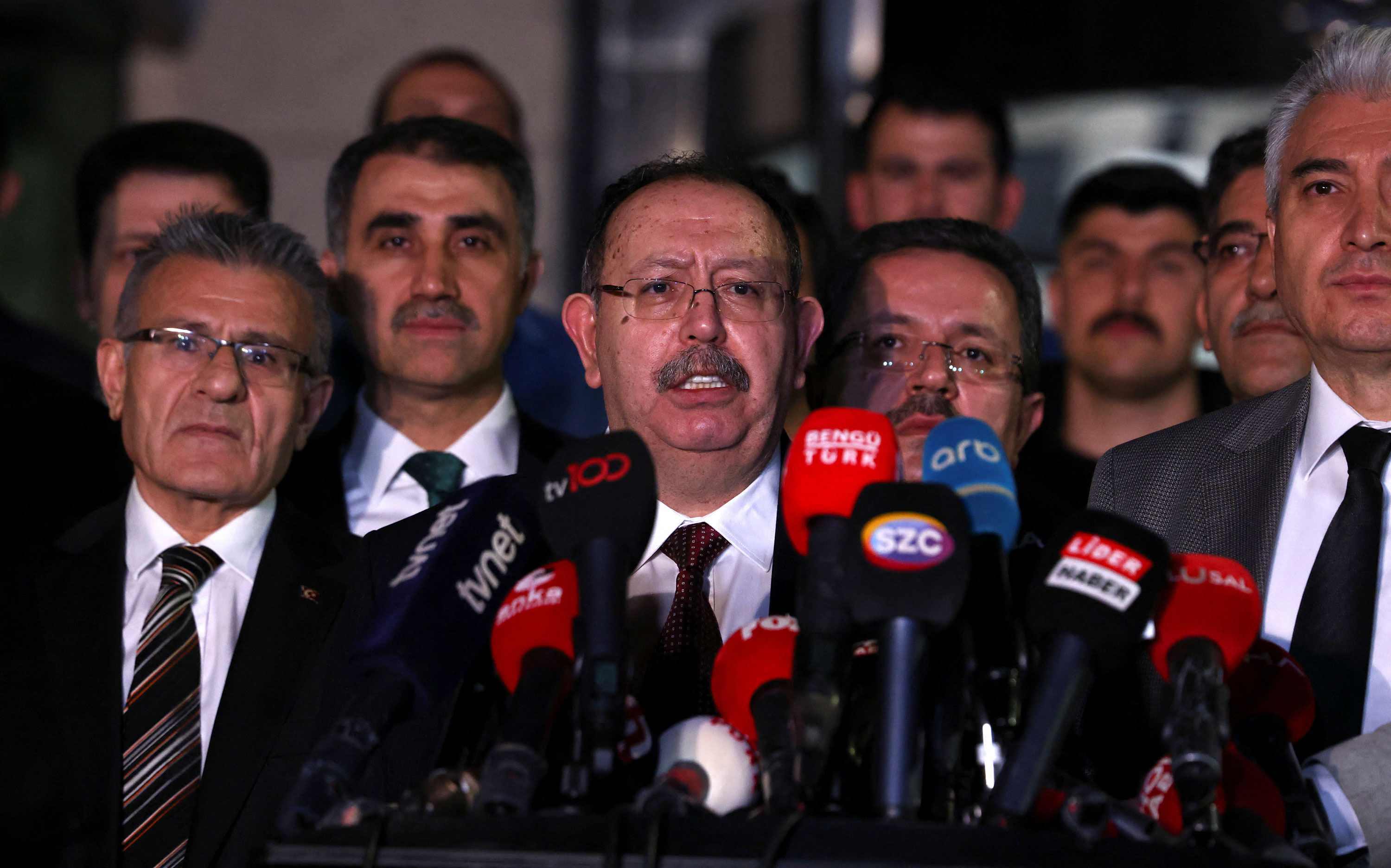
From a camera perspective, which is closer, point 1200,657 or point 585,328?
point 1200,657

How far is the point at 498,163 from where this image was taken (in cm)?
356

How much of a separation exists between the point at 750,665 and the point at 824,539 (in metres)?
0.19

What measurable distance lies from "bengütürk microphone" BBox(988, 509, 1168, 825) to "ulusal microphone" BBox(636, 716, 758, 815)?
11.6 inches

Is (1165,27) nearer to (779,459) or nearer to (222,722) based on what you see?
(779,459)

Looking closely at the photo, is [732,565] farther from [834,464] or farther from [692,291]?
[834,464]

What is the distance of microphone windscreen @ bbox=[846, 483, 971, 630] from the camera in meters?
1.46

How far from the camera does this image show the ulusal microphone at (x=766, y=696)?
4.89ft

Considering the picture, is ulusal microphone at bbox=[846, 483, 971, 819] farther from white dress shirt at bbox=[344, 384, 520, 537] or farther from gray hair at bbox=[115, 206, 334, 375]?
white dress shirt at bbox=[344, 384, 520, 537]

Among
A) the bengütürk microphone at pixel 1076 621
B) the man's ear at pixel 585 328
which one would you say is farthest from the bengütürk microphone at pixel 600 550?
the man's ear at pixel 585 328

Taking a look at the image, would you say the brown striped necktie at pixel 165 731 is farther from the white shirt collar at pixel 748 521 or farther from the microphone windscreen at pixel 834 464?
the microphone windscreen at pixel 834 464

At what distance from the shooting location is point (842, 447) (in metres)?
1.66

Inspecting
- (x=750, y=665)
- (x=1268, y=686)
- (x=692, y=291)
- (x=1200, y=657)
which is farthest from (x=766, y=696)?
(x=692, y=291)

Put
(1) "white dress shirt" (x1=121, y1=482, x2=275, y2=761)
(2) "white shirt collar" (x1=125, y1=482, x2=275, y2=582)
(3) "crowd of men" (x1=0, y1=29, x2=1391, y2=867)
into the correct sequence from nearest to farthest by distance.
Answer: (3) "crowd of men" (x1=0, y1=29, x2=1391, y2=867) < (1) "white dress shirt" (x1=121, y1=482, x2=275, y2=761) < (2) "white shirt collar" (x1=125, y1=482, x2=275, y2=582)

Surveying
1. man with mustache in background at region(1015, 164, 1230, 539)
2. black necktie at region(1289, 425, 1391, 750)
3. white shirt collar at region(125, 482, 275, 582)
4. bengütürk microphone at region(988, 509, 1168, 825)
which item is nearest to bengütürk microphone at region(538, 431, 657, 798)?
bengütürk microphone at region(988, 509, 1168, 825)
